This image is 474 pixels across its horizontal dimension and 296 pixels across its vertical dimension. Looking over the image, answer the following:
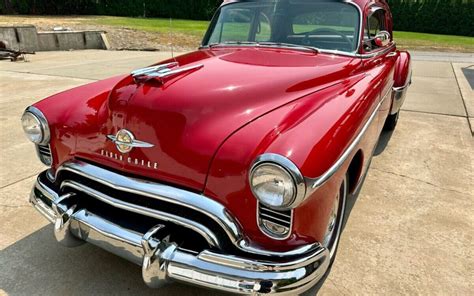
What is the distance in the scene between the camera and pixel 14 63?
1104 cm

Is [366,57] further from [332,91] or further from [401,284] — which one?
[401,284]

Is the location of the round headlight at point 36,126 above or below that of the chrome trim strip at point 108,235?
above

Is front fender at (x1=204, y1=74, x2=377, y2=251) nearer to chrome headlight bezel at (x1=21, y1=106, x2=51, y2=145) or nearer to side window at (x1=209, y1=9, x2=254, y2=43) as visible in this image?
chrome headlight bezel at (x1=21, y1=106, x2=51, y2=145)

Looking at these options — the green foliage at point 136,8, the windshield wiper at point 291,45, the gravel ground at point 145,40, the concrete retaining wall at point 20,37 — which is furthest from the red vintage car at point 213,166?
the green foliage at point 136,8

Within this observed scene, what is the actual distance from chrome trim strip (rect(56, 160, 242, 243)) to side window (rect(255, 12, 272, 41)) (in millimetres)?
1792

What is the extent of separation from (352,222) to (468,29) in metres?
27.8

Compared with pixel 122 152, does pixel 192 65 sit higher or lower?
higher

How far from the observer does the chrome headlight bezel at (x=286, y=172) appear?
160 cm

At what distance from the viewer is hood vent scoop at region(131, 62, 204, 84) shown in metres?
2.18

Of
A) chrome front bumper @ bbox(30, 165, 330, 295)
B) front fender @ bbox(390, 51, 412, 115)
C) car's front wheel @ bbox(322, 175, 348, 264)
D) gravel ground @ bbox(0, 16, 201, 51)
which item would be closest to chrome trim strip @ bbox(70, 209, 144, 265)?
chrome front bumper @ bbox(30, 165, 330, 295)

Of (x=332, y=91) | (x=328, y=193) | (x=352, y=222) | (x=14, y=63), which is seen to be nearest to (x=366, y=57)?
(x=332, y=91)

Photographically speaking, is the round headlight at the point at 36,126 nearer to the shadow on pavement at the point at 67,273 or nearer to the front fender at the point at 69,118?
the front fender at the point at 69,118

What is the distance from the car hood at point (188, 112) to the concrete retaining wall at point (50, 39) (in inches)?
548

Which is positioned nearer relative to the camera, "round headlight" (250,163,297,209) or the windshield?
"round headlight" (250,163,297,209)
